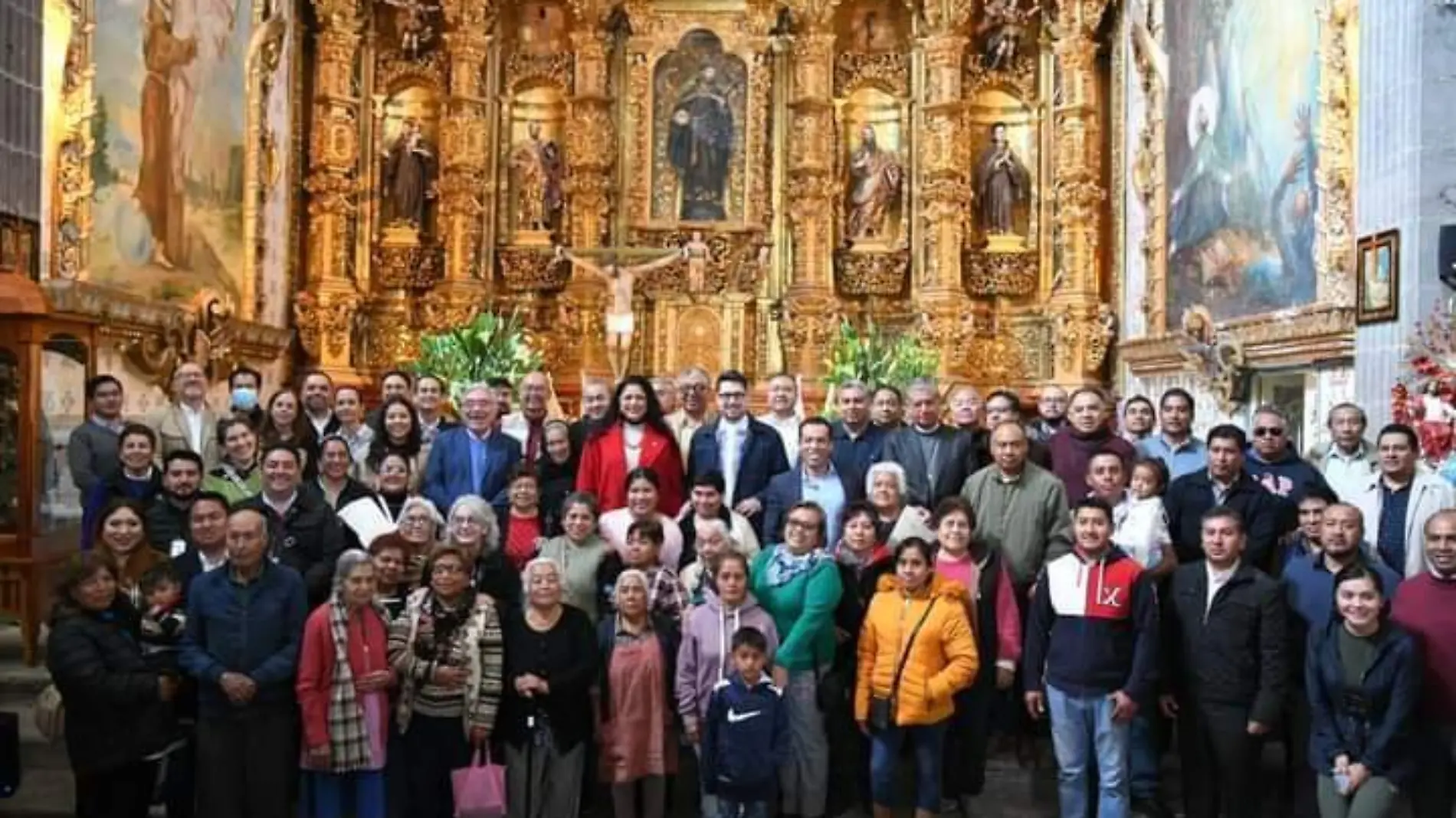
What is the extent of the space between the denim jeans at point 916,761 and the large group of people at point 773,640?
0.01 metres

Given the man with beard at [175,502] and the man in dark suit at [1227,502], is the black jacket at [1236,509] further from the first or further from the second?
the man with beard at [175,502]

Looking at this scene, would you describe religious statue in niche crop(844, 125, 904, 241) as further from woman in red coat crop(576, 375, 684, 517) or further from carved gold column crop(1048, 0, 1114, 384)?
woman in red coat crop(576, 375, 684, 517)

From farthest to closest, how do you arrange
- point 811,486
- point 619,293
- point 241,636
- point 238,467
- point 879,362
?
1. point 619,293
2. point 879,362
3. point 811,486
4. point 238,467
5. point 241,636

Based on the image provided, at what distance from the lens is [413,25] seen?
16.3 meters

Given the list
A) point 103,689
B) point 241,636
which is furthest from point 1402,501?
point 103,689

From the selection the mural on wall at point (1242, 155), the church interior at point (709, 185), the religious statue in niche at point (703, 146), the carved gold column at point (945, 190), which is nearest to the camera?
the mural on wall at point (1242, 155)

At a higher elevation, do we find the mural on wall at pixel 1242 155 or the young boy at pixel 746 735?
the mural on wall at pixel 1242 155

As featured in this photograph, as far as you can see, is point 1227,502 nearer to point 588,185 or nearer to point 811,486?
point 811,486

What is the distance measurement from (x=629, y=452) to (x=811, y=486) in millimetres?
1003

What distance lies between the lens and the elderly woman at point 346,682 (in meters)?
5.62

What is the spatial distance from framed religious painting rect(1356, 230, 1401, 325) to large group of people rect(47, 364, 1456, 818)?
2071 mm

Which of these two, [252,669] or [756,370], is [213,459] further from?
[756,370]

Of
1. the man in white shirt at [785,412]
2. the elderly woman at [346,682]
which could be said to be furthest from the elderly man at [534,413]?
the elderly woman at [346,682]

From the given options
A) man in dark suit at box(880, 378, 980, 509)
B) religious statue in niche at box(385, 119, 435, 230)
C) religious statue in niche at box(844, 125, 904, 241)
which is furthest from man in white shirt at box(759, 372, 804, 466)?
religious statue in niche at box(385, 119, 435, 230)
